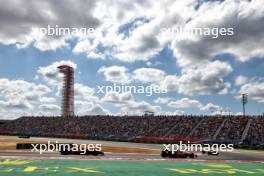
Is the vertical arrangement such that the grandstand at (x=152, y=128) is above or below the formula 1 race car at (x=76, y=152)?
above

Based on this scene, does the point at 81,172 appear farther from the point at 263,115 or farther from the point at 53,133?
the point at 53,133

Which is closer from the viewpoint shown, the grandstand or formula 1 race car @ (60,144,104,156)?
formula 1 race car @ (60,144,104,156)

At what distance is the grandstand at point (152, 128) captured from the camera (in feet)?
225

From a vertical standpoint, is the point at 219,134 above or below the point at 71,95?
below

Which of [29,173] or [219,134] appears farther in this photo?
[219,134]

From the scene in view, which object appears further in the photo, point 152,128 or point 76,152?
point 152,128

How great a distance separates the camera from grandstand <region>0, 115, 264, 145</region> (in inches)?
2702

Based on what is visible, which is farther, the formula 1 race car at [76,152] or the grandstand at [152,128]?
the grandstand at [152,128]

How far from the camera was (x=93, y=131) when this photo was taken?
293 ft

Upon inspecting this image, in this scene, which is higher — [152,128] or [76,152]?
[152,128]

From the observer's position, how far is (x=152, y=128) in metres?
81.8

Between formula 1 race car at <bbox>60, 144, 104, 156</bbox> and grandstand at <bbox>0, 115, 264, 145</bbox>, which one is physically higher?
grandstand at <bbox>0, 115, 264, 145</bbox>

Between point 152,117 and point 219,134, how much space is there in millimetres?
24025

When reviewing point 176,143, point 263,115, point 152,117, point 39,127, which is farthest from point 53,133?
point 263,115
